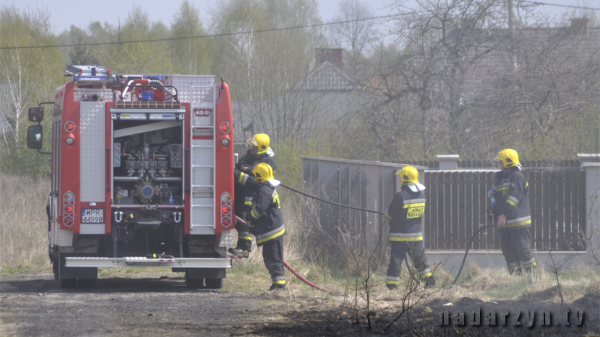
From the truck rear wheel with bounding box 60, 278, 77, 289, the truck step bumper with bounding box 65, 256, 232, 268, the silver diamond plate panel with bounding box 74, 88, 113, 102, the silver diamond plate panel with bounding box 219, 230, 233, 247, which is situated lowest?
the truck rear wheel with bounding box 60, 278, 77, 289

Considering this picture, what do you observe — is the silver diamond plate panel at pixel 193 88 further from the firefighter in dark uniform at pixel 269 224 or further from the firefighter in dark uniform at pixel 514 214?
the firefighter in dark uniform at pixel 514 214

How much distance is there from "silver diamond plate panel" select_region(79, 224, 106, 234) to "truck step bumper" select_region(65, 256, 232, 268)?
0.31 m

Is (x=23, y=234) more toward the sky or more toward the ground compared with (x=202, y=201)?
more toward the ground

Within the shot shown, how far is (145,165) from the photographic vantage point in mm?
7355

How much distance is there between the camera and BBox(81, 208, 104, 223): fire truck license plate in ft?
23.0

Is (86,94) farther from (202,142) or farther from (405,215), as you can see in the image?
(405,215)

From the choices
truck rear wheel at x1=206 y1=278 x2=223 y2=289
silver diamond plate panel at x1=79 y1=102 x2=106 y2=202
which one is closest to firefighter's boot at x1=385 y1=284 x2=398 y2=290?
truck rear wheel at x1=206 y1=278 x2=223 y2=289

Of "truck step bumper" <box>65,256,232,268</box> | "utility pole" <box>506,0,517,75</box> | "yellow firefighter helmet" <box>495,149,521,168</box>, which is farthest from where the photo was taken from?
"utility pole" <box>506,0,517,75</box>

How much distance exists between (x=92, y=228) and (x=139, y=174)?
33.0 inches

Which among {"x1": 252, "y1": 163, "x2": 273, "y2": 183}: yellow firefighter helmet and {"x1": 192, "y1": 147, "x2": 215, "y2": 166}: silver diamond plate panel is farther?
{"x1": 252, "y1": 163, "x2": 273, "y2": 183}: yellow firefighter helmet

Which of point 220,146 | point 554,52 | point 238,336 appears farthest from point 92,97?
point 554,52

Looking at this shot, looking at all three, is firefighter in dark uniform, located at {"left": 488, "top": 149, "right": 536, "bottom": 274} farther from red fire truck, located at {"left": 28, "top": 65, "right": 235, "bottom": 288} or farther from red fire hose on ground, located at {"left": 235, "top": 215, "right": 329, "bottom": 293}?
red fire truck, located at {"left": 28, "top": 65, "right": 235, "bottom": 288}

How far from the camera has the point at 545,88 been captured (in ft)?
47.7

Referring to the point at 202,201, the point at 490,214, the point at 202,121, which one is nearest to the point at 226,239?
the point at 202,201
